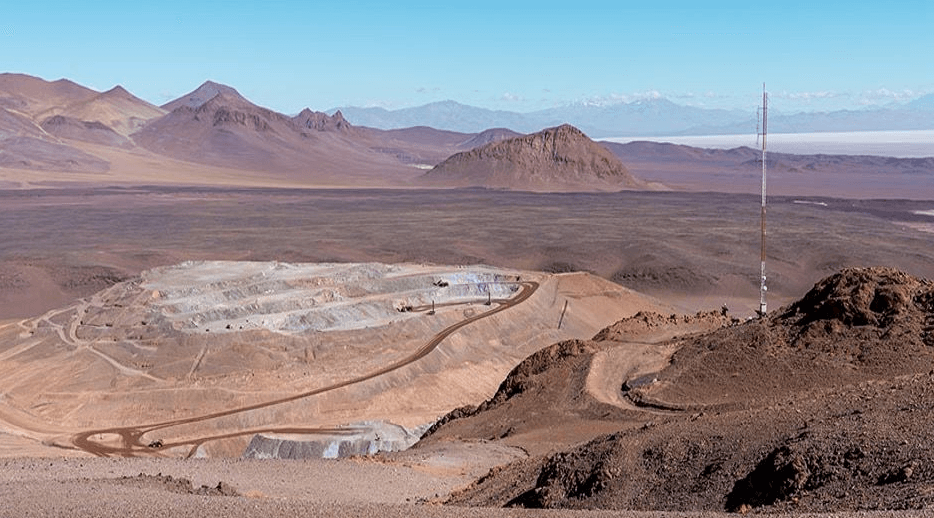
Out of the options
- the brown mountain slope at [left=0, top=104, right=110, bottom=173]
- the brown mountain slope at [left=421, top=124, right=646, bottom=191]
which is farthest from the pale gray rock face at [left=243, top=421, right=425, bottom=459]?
the brown mountain slope at [left=0, top=104, right=110, bottom=173]

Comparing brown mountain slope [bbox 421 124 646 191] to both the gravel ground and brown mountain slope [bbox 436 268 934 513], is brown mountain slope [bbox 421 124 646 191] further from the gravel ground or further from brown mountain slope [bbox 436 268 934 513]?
the gravel ground

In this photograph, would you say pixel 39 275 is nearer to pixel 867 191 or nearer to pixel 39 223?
pixel 39 223

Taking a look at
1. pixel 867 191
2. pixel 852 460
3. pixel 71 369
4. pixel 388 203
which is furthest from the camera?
pixel 867 191

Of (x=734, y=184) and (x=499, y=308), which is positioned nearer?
(x=499, y=308)

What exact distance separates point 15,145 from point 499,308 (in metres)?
152

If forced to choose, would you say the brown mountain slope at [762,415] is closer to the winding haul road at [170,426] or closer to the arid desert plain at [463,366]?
the arid desert plain at [463,366]

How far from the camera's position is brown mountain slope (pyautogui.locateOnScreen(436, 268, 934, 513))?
14.6 meters

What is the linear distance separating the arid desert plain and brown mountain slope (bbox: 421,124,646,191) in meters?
49.8

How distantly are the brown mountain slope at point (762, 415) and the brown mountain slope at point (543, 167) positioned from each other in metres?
133

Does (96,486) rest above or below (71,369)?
above

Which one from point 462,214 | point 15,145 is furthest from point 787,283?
point 15,145

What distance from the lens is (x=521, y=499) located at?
702 inches

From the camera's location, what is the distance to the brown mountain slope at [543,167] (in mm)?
165250

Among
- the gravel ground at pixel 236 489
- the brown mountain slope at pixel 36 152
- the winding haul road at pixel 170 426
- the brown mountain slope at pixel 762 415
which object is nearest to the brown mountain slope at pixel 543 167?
the brown mountain slope at pixel 36 152
